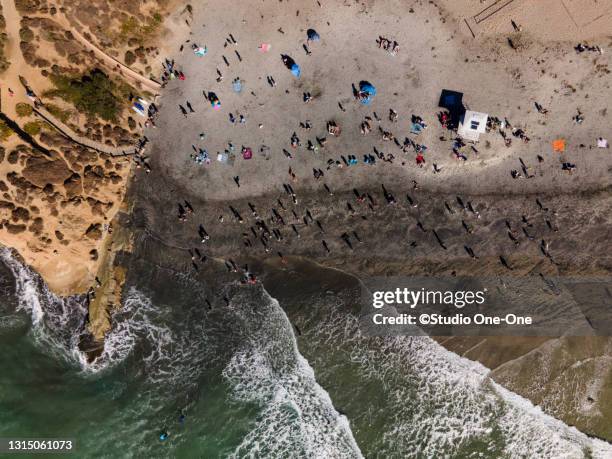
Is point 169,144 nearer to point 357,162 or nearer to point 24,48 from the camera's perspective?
point 24,48

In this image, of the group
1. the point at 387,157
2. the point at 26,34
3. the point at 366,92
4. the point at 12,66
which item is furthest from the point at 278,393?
the point at 26,34

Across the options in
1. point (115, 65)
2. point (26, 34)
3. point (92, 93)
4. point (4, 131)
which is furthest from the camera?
A: point (115, 65)

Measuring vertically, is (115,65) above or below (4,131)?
above

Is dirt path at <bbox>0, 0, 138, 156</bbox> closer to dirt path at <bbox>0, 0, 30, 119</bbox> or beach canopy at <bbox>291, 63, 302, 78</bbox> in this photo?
dirt path at <bbox>0, 0, 30, 119</bbox>

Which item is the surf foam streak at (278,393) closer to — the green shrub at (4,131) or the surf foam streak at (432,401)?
the surf foam streak at (432,401)

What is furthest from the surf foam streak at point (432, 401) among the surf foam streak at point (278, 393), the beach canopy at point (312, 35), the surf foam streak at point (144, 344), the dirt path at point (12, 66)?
the dirt path at point (12, 66)

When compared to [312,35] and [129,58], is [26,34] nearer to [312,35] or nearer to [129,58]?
[129,58]
